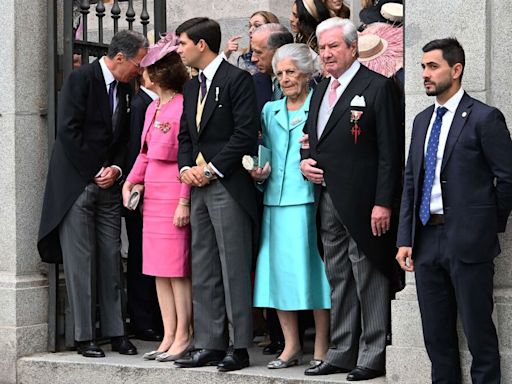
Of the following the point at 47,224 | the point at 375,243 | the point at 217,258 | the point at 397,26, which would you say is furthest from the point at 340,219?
the point at 47,224

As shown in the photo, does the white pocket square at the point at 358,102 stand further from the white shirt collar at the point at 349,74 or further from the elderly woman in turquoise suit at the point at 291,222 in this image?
the elderly woman in turquoise suit at the point at 291,222

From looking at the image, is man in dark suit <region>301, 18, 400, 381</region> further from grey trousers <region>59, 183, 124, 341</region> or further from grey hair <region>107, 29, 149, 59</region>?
grey trousers <region>59, 183, 124, 341</region>

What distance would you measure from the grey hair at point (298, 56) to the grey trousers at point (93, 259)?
5.27ft

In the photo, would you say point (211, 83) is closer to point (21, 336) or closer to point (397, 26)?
point (397, 26)

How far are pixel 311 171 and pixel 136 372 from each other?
178 cm

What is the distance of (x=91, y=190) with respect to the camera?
8.45m

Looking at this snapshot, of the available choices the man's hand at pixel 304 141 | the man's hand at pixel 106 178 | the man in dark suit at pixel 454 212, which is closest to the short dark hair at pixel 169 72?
the man's hand at pixel 106 178

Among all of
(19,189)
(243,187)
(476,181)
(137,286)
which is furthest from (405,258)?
(19,189)

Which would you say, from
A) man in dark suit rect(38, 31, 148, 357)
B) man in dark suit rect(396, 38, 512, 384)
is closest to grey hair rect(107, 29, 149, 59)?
man in dark suit rect(38, 31, 148, 357)

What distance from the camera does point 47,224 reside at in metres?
8.52

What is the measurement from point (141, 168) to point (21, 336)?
1.45 metres

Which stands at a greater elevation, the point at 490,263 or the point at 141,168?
the point at 141,168

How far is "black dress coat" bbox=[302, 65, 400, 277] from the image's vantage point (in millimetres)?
7270

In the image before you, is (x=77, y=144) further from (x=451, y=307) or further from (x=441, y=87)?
(x=451, y=307)
